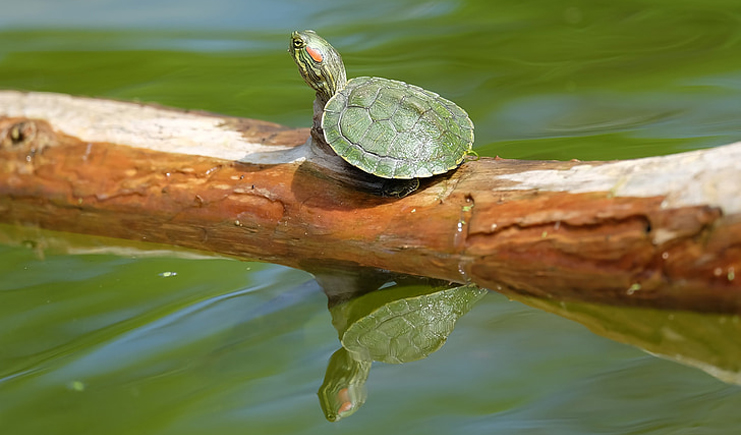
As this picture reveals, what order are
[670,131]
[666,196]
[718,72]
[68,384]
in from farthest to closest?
[718,72] < [670,131] < [68,384] < [666,196]

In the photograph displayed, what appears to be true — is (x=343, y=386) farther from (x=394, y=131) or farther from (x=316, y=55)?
(x=316, y=55)

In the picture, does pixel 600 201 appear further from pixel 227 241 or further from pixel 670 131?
pixel 670 131

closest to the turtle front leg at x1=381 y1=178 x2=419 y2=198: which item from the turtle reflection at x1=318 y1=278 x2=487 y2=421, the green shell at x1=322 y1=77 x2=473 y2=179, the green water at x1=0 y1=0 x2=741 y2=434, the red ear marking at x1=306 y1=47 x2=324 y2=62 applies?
the green shell at x1=322 y1=77 x2=473 y2=179

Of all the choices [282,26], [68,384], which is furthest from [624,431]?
[282,26]

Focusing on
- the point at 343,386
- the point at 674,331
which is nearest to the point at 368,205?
the point at 343,386

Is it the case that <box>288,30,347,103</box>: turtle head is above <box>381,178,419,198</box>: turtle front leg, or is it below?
above

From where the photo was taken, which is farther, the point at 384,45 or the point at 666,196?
the point at 384,45

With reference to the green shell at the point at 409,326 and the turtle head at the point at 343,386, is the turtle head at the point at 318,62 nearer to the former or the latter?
the green shell at the point at 409,326

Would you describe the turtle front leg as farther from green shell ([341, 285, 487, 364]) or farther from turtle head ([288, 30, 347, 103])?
turtle head ([288, 30, 347, 103])

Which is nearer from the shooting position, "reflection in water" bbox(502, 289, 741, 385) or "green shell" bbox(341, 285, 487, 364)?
"reflection in water" bbox(502, 289, 741, 385)
